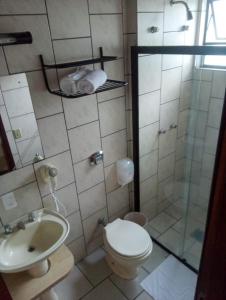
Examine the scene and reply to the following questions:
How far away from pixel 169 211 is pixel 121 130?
124cm

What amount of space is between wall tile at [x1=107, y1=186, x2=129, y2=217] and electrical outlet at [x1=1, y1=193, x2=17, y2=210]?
0.87 meters

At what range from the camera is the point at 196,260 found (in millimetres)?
2068

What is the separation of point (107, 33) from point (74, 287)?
79.3 inches

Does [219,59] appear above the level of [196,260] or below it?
above

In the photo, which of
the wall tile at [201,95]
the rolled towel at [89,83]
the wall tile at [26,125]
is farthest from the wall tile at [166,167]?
the wall tile at [26,125]

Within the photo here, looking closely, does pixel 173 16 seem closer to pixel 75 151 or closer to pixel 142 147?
pixel 142 147

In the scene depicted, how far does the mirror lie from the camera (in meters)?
1.30

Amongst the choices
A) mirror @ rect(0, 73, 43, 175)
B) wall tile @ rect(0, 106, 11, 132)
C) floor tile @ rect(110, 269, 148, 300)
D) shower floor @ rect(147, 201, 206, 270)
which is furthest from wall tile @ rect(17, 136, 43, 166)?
shower floor @ rect(147, 201, 206, 270)

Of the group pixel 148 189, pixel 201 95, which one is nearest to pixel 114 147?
→ pixel 148 189

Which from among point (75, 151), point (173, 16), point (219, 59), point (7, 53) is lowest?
point (75, 151)

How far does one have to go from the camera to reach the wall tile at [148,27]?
1633 mm

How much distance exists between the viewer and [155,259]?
2133 millimetres

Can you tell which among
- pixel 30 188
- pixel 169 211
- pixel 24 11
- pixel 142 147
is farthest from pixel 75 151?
pixel 169 211

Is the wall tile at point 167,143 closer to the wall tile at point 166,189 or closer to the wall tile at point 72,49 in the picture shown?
the wall tile at point 166,189
